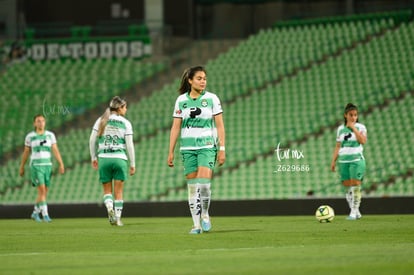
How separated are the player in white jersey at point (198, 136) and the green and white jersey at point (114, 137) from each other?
316 centimetres

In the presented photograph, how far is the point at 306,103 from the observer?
30.8 m

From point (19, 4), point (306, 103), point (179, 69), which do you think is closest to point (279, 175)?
point (306, 103)

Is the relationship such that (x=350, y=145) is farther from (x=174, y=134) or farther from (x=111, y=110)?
(x=174, y=134)

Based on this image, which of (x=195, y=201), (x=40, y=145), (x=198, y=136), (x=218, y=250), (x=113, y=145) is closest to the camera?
(x=218, y=250)

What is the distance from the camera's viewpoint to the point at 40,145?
829 inches

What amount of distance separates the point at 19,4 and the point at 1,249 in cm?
2957

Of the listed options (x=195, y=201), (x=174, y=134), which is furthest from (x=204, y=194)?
(x=174, y=134)

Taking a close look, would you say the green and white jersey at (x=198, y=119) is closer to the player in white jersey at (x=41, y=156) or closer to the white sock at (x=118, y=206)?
the white sock at (x=118, y=206)

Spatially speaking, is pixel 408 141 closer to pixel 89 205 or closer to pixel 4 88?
pixel 89 205

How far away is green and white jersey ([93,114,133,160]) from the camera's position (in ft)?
56.4

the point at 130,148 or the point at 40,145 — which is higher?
the point at 40,145

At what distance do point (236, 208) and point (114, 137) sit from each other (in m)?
6.96

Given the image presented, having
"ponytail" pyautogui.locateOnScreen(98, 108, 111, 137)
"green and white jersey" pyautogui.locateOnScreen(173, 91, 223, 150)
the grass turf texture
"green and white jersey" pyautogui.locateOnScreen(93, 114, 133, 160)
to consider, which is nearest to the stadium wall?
the grass turf texture

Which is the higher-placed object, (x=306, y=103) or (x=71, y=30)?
(x=71, y=30)
